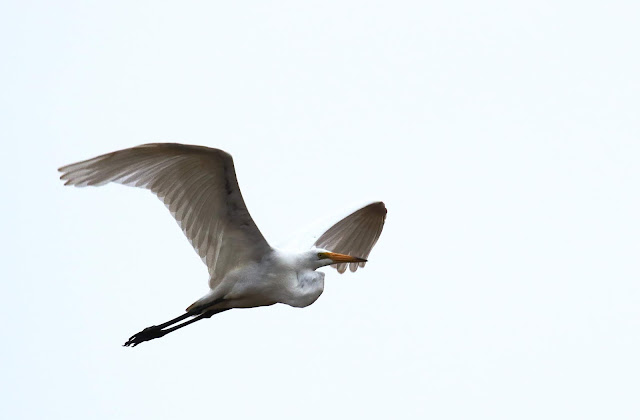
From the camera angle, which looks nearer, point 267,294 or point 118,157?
point 118,157

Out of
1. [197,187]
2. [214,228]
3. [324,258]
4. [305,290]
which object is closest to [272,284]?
[305,290]

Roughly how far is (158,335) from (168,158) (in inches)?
90.3

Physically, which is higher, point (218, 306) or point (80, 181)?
point (80, 181)

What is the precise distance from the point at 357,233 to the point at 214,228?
3.01 meters

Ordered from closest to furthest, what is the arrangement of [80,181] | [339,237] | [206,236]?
1. [80,181]
2. [206,236]
3. [339,237]

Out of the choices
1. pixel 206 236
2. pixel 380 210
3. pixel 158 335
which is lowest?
pixel 158 335

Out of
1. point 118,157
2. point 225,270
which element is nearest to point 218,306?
point 225,270

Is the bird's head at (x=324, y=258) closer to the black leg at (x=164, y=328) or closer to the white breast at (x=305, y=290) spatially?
the white breast at (x=305, y=290)

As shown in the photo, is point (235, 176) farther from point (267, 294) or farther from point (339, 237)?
point (339, 237)

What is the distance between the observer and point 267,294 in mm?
11078

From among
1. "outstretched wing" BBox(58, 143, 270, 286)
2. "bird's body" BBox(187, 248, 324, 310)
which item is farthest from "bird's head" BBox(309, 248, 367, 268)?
"outstretched wing" BBox(58, 143, 270, 286)

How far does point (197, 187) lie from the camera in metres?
10.4

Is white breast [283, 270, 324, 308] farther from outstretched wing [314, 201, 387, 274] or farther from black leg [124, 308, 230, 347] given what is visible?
outstretched wing [314, 201, 387, 274]

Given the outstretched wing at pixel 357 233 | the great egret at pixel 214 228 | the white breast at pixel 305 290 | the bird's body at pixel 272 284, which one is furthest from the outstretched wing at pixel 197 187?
the outstretched wing at pixel 357 233
